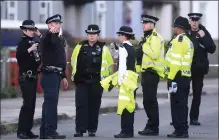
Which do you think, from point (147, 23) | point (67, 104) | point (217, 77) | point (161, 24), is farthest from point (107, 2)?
point (147, 23)

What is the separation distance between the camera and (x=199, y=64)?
14891mm

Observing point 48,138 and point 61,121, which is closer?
point 48,138

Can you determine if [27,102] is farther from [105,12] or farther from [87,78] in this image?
[105,12]

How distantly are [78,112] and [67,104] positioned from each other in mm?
7120

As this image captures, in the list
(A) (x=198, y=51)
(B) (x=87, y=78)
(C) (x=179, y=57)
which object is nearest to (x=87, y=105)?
(B) (x=87, y=78)

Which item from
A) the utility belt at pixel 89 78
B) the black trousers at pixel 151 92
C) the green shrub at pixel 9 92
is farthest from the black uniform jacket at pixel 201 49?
the green shrub at pixel 9 92

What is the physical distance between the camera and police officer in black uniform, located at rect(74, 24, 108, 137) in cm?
1262

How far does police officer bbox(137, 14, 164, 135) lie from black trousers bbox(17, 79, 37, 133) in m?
1.87

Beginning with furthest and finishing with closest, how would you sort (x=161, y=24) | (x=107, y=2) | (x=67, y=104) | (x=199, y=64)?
(x=161, y=24)
(x=107, y=2)
(x=67, y=104)
(x=199, y=64)

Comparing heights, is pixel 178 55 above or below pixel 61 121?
above

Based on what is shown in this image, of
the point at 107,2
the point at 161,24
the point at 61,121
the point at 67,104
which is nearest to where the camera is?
the point at 61,121

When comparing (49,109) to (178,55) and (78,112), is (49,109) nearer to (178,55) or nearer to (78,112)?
(78,112)

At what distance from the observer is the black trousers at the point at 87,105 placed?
12648 millimetres

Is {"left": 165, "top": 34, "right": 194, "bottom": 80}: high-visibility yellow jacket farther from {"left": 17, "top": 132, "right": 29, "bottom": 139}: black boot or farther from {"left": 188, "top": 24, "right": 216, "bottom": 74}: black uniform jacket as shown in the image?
{"left": 17, "top": 132, "right": 29, "bottom": 139}: black boot
